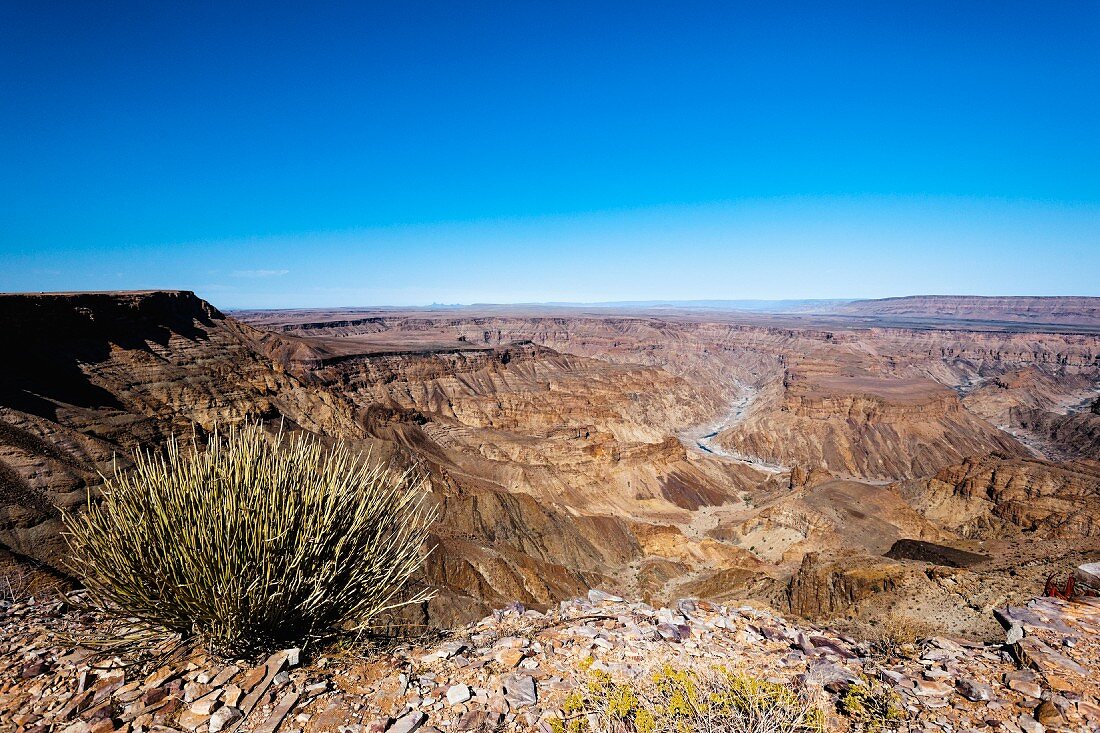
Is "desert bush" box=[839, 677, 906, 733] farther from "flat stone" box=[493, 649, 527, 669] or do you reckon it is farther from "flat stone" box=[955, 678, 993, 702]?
"flat stone" box=[493, 649, 527, 669]

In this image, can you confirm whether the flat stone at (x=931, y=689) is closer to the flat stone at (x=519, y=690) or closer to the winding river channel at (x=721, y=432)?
the flat stone at (x=519, y=690)

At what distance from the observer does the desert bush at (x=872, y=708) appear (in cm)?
626

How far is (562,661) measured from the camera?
25.1 feet

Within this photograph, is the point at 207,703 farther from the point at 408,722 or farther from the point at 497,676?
the point at 497,676

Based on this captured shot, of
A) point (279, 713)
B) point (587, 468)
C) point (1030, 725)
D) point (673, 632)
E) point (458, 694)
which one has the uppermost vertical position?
point (279, 713)

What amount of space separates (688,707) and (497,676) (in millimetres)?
2618

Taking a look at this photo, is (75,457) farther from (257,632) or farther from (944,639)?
(944,639)

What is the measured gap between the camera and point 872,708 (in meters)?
6.54

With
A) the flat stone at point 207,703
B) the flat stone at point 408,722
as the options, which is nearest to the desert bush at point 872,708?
A: the flat stone at point 408,722

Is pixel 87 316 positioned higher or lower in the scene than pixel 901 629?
higher

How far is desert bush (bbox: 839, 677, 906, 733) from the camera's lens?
6258mm

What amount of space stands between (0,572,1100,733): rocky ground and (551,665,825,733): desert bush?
36cm

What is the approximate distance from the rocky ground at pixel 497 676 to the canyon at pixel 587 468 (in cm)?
265


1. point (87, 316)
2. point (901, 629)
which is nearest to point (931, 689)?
point (901, 629)
